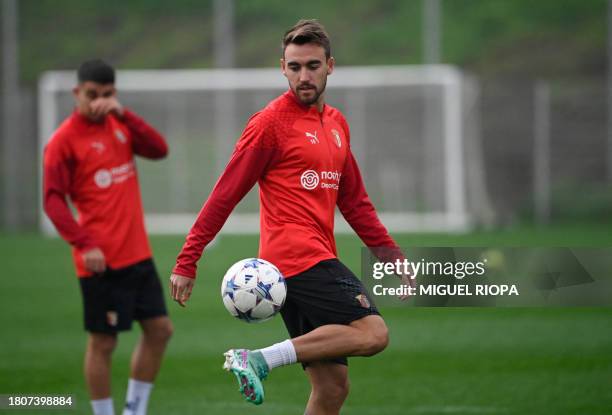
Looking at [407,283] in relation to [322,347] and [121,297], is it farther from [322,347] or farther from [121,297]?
[121,297]

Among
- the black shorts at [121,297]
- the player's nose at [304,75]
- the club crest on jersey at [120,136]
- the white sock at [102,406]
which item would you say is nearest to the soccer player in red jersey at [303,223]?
the player's nose at [304,75]

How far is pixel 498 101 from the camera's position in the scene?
26.3 meters

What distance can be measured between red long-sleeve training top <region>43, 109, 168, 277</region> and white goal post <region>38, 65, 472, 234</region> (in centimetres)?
1581

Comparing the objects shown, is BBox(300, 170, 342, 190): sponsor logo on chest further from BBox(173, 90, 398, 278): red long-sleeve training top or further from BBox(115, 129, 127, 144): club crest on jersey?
BBox(115, 129, 127, 144): club crest on jersey

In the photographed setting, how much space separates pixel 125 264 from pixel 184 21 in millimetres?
27013

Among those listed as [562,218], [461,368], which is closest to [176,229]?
[562,218]

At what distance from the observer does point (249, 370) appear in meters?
4.61

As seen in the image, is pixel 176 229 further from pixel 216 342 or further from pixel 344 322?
pixel 344 322

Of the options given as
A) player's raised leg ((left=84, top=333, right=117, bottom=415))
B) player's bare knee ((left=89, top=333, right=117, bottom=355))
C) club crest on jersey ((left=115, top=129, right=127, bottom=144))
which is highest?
club crest on jersey ((left=115, top=129, right=127, bottom=144))

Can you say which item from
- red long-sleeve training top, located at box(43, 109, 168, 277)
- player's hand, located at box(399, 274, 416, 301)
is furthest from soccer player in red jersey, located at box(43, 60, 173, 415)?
player's hand, located at box(399, 274, 416, 301)

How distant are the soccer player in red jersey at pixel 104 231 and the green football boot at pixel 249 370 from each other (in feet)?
6.17

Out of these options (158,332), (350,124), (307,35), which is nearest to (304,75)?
(307,35)

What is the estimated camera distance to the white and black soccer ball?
189 inches

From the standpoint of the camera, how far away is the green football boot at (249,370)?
180 inches
